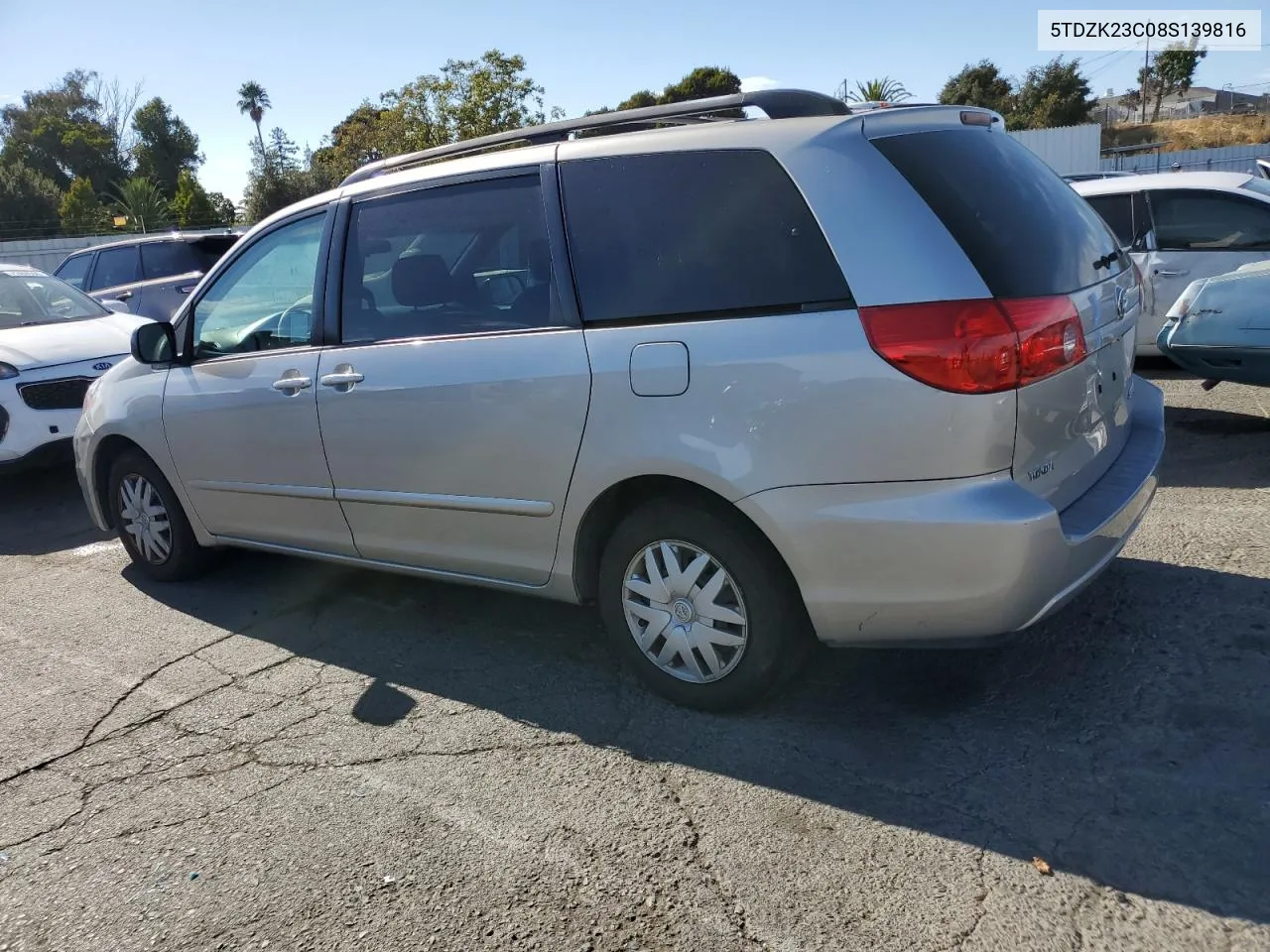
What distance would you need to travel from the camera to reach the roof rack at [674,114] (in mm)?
3346

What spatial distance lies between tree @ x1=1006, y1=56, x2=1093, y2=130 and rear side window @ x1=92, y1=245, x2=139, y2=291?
4608 centimetres

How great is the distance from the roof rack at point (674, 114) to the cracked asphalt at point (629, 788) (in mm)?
1940

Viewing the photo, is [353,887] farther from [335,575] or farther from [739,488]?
[335,575]

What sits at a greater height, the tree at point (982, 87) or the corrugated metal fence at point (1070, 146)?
the tree at point (982, 87)

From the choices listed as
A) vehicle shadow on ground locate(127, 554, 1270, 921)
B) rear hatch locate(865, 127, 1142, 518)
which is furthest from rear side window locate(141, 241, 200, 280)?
rear hatch locate(865, 127, 1142, 518)

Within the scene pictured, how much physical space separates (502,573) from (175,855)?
1.41m

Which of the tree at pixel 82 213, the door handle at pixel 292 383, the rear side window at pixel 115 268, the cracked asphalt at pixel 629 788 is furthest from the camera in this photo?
the tree at pixel 82 213

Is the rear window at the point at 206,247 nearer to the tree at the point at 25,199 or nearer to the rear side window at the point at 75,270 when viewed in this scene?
the rear side window at the point at 75,270

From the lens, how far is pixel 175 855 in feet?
9.75

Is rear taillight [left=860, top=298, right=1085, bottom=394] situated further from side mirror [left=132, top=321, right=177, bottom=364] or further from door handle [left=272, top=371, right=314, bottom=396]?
side mirror [left=132, top=321, right=177, bottom=364]

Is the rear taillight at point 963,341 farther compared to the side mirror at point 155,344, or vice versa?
the side mirror at point 155,344

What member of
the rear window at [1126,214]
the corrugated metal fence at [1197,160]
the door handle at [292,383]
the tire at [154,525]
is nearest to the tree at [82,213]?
the corrugated metal fence at [1197,160]

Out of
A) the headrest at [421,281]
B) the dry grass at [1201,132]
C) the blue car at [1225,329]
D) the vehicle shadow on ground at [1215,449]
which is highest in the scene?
the dry grass at [1201,132]

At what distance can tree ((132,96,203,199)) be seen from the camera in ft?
222
